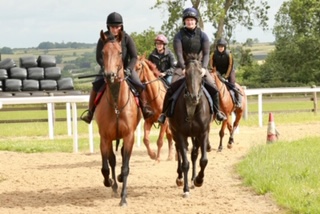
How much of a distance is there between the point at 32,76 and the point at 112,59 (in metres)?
26.0

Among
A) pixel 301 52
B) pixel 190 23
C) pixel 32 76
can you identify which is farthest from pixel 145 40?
pixel 190 23

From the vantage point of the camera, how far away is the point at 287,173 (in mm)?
12555

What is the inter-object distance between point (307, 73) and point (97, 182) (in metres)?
59.5

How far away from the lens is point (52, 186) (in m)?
13.2

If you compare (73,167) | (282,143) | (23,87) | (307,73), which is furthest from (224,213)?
(307,73)

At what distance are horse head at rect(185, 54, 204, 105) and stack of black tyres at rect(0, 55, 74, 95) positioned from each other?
80.3ft

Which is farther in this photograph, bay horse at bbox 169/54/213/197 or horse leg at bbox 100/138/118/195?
horse leg at bbox 100/138/118/195

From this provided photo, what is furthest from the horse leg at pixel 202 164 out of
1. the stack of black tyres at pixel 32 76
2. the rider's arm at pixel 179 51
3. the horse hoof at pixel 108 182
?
the stack of black tyres at pixel 32 76

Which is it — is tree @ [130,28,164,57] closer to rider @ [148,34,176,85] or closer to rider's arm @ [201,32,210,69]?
rider @ [148,34,176,85]

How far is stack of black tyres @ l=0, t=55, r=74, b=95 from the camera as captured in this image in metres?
35.3

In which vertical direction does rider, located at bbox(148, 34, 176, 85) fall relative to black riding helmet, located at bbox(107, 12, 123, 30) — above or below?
below

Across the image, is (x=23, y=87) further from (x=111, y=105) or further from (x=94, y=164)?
(x=111, y=105)

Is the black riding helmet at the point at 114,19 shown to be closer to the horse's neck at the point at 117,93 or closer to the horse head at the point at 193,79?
the horse's neck at the point at 117,93

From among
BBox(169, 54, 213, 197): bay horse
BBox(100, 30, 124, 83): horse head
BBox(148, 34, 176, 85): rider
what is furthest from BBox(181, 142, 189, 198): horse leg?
BBox(148, 34, 176, 85): rider
